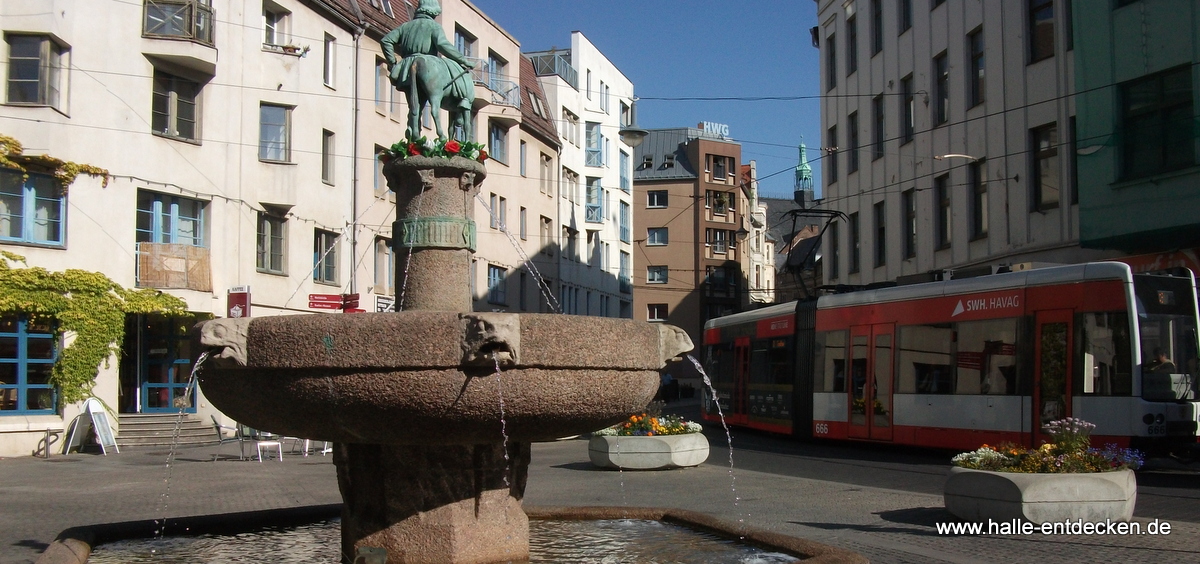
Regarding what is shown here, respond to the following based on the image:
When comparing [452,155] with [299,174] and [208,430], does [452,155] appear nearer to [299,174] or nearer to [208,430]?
[208,430]

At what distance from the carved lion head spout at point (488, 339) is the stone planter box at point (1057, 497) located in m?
5.39

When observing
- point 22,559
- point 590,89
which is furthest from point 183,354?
point 590,89

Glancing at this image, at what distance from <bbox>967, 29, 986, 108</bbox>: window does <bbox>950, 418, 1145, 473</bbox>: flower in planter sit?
804 inches

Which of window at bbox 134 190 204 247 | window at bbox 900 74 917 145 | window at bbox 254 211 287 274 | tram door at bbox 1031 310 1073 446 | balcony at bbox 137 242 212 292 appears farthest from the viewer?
window at bbox 900 74 917 145

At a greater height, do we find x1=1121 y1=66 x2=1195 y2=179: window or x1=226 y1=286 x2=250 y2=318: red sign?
x1=1121 y1=66 x2=1195 y2=179: window

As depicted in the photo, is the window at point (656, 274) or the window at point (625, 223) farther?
the window at point (656, 274)

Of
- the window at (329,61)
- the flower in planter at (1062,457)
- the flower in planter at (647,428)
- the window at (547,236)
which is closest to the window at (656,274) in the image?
the window at (547,236)

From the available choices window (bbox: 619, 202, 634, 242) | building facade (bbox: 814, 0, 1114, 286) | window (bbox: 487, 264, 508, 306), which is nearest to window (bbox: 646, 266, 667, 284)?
window (bbox: 619, 202, 634, 242)

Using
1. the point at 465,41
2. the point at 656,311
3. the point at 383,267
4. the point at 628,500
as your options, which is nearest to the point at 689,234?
the point at 656,311

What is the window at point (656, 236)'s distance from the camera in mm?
78125

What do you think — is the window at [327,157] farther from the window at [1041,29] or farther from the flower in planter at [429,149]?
the flower in planter at [429,149]

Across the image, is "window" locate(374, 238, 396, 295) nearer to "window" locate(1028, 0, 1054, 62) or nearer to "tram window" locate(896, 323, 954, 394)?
"tram window" locate(896, 323, 954, 394)

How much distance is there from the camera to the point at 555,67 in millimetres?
54125

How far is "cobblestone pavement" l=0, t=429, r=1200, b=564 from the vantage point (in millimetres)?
8320
